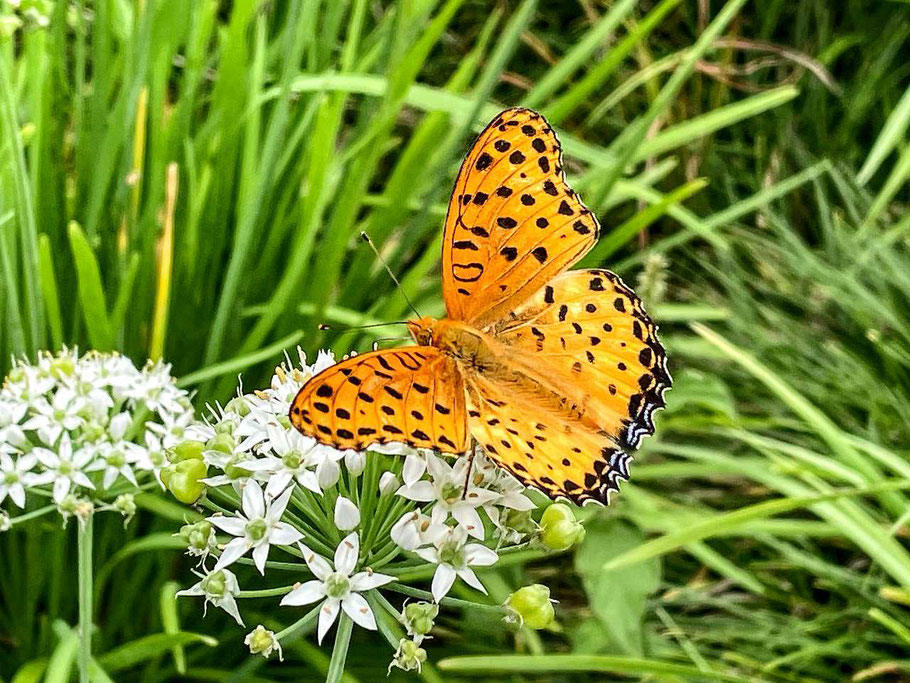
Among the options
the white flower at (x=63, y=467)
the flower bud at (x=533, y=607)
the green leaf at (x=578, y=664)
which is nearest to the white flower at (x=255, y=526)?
the flower bud at (x=533, y=607)

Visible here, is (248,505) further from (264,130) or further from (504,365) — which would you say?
(264,130)

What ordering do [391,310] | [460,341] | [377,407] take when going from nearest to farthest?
[377,407] < [460,341] < [391,310]

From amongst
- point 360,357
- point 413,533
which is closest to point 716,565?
point 413,533

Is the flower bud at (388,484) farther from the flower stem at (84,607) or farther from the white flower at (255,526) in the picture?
the flower stem at (84,607)

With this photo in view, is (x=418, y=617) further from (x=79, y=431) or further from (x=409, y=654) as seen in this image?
(x=79, y=431)

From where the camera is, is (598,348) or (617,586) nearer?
(598,348)

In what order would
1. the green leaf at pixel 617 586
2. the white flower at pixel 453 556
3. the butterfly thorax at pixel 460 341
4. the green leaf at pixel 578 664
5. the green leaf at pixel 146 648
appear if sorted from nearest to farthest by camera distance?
the white flower at pixel 453 556 < the butterfly thorax at pixel 460 341 < the green leaf at pixel 146 648 < the green leaf at pixel 578 664 < the green leaf at pixel 617 586

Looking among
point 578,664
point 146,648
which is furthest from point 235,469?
point 578,664
